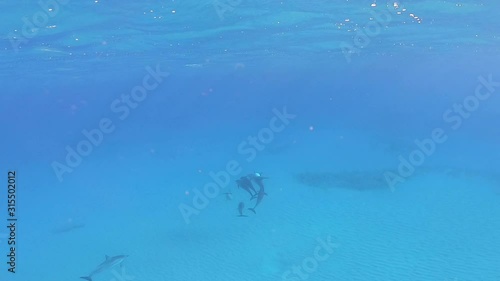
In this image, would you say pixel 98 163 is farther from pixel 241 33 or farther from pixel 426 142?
pixel 426 142

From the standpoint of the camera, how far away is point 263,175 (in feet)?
93.4

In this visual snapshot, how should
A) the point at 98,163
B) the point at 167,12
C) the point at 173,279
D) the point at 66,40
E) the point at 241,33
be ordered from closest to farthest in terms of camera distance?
the point at 173,279, the point at 167,12, the point at 66,40, the point at 241,33, the point at 98,163

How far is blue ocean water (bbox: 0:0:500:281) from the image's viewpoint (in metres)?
17.5

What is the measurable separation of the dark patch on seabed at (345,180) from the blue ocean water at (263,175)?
0.38 feet

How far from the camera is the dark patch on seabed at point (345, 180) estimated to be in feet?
81.3

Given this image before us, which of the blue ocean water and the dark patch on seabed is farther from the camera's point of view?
the dark patch on seabed

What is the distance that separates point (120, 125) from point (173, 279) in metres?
47.8

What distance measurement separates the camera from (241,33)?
24328 mm

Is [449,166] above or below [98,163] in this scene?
below

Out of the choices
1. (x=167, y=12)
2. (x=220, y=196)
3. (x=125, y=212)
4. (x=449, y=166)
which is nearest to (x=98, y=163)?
(x=125, y=212)

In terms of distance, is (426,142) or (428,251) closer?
(428,251)

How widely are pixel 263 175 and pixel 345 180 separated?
17.9ft

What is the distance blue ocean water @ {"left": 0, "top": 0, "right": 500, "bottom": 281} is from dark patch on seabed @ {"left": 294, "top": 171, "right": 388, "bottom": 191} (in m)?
0.12

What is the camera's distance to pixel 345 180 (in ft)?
83.9
